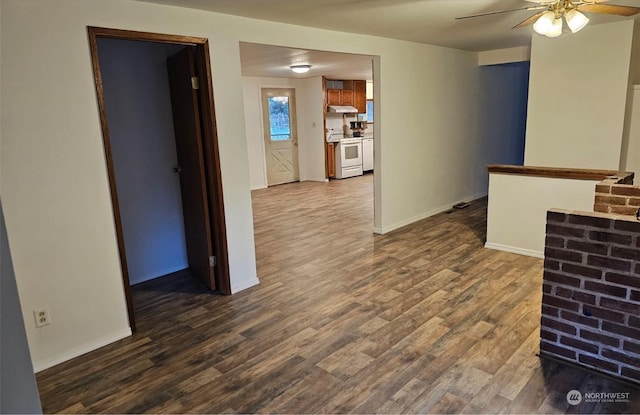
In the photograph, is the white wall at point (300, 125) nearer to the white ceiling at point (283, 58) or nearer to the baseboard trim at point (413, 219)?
the white ceiling at point (283, 58)

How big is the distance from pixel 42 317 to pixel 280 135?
22.6 feet

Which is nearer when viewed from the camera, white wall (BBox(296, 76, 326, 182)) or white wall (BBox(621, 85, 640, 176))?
white wall (BBox(621, 85, 640, 176))

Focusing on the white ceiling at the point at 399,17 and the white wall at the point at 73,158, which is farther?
the white ceiling at the point at 399,17

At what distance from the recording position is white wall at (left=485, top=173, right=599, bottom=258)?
12.3 ft

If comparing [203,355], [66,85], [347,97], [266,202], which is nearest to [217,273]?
[203,355]

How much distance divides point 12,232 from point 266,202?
4943mm

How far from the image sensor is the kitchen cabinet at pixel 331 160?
920 cm

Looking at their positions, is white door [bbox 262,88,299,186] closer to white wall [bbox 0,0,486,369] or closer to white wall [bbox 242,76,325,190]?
white wall [bbox 242,76,325,190]

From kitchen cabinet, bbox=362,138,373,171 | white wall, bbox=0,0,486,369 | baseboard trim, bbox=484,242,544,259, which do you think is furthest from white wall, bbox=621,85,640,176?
kitchen cabinet, bbox=362,138,373,171

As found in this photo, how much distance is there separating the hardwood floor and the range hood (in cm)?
527

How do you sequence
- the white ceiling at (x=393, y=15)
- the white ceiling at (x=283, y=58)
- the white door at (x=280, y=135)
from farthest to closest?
the white door at (x=280, y=135), the white ceiling at (x=283, y=58), the white ceiling at (x=393, y=15)

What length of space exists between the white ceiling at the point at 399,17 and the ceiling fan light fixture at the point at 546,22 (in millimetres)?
220

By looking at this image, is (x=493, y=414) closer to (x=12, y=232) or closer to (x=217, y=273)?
(x=217, y=273)

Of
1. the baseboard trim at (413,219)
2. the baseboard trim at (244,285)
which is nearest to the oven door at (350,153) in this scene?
the baseboard trim at (413,219)
